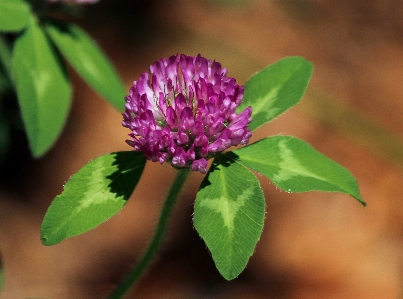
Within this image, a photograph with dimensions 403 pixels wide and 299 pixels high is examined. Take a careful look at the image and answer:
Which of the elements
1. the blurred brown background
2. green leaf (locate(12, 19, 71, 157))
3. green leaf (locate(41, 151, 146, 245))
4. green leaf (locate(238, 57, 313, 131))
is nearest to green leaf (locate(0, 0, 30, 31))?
green leaf (locate(12, 19, 71, 157))

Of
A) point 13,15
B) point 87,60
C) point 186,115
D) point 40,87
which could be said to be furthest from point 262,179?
point 186,115

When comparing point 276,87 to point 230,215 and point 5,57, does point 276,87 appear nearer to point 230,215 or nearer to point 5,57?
point 230,215

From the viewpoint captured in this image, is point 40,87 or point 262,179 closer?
point 40,87

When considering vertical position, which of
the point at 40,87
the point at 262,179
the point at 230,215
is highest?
the point at 230,215

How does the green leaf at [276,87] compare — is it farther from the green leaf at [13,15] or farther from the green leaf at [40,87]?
the green leaf at [13,15]

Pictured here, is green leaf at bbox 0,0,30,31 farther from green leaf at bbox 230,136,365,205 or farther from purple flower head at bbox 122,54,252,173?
green leaf at bbox 230,136,365,205

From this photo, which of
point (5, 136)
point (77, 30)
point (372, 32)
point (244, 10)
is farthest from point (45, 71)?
point (372, 32)

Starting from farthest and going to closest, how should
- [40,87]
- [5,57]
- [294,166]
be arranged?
[5,57]
[40,87]
[294,166]
